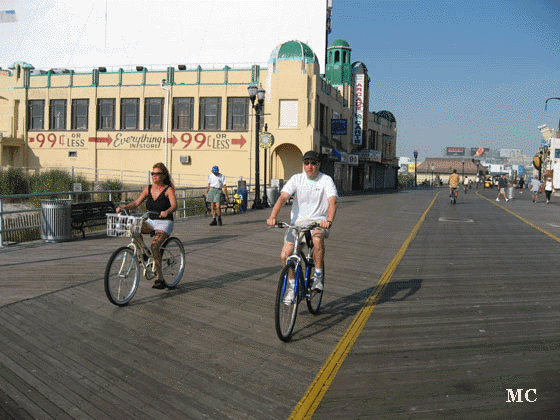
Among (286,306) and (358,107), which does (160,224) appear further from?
(358,107)

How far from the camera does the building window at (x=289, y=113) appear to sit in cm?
4062

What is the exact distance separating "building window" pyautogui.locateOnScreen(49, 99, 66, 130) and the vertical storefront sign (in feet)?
85.3

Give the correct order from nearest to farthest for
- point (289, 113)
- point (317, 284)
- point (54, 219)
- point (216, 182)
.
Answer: point (317, 284) → point (54, 219) → point (216, 182) → point (289, 113)

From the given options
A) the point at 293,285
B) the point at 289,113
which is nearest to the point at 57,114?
the point at 289,113

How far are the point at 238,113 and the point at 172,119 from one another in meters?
5.25

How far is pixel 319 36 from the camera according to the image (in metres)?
52.9

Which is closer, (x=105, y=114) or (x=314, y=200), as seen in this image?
(x=314, y=200)

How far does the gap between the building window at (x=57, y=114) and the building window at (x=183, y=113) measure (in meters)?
9.69

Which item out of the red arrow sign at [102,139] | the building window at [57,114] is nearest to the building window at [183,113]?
the red arrow sign at [102,139]

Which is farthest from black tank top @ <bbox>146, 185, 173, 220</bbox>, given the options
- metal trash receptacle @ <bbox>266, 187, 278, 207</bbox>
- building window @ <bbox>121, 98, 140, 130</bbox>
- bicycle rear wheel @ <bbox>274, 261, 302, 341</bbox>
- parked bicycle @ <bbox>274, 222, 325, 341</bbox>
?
building window @ <bbox>121, 98, 140, 130</bbox>

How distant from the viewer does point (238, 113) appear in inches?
1661

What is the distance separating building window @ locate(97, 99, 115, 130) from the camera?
45.3m

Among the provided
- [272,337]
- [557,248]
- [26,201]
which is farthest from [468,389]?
[26,201]

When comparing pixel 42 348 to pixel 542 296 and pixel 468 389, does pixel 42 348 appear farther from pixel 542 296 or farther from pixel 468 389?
pixel 542 296
